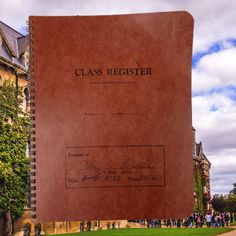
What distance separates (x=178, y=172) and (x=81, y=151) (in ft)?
2.36

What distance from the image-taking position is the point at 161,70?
4.02 meters

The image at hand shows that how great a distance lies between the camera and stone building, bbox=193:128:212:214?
157 ft

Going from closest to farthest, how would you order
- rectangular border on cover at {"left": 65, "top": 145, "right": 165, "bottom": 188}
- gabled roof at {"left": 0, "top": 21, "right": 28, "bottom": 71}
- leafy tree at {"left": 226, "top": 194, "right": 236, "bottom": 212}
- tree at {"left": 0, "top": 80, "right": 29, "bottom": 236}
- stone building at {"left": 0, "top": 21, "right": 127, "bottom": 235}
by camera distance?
rectangular border on cover at {"left": 65, "top": 145, "right": 165, "bottom": 188}
tree at {"left": 0, "top": 80, "right": 29, "bottom": 236}
stone building at {"left": 0, "top": 21, "right": 127, "bottom": 235}
gabled roof at {"left": 0, "top": 21, "right": 28, "bottom": 71}
leafy tree at {"left": 226, "top": 194, "right": 236, "bottom": 212}

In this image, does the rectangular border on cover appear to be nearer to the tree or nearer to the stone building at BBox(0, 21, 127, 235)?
the tree

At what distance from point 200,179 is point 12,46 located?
94.0 ft

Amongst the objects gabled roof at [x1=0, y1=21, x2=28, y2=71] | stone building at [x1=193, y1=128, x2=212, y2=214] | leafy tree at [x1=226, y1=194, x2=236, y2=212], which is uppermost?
gabled roof at [x1=0, y1=21, x2=28, y2=71]

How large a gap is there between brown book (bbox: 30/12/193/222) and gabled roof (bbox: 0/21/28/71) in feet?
70.0

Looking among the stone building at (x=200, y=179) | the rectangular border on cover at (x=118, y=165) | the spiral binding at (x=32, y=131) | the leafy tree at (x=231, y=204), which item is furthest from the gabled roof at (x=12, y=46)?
the leafy tree at (x=231, y=204)

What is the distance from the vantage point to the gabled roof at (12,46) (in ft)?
85.1

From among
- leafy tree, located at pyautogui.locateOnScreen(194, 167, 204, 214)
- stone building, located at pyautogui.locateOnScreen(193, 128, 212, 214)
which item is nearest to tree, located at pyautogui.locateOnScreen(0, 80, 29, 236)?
stone building, located at pyautogui.locateOnScreen(193, 128, 212, 214)

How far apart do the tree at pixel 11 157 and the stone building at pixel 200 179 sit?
15060 millimetres

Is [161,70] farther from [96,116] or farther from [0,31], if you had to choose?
[0,31]

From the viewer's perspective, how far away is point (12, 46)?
27.1 metres

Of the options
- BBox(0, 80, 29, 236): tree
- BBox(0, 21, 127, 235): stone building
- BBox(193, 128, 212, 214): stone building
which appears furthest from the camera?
BBox(193, 128, 212, 214): stone building
